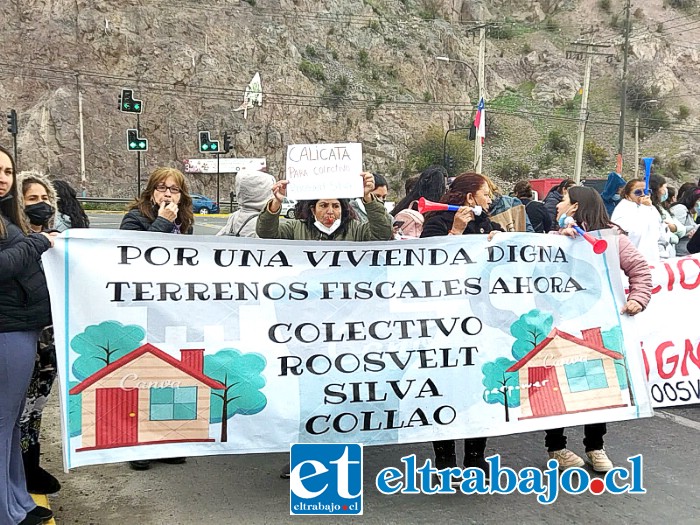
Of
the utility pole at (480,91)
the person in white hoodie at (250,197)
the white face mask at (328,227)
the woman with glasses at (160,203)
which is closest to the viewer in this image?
the white face mask at (328,227)

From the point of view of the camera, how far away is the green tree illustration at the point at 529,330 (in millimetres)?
3623

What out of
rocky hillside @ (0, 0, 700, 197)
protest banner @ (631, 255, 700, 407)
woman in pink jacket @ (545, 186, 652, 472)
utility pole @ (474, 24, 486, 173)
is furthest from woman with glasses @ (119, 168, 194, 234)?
rocky hillside @ (0, 0, 700, 197)

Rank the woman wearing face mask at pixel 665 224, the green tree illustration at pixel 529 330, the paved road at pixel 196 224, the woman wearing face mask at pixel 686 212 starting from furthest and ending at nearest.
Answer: the paved road at pixel 196 224, the woman wearing face mask at pixel 686 212, the woman wearing face mask at pixel 665 224, the green tree illustration at pixel 529 330

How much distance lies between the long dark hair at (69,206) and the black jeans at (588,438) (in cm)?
300

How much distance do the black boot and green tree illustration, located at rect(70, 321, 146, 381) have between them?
0.72 meters

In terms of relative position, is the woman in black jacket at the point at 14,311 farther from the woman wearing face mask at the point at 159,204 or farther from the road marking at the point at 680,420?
the road marking at the point at 680,420

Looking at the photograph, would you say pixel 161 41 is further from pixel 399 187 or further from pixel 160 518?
pixel 160 518

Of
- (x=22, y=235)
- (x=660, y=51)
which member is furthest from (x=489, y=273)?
(x=660, y=51)

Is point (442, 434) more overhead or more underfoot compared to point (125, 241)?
more underfoot

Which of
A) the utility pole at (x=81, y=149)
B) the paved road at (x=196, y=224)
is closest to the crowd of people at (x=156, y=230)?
the paved road at (x=196, y=224)

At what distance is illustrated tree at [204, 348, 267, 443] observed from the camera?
10.7ft

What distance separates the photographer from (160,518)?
3398mm

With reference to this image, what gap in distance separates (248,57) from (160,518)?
47981mm

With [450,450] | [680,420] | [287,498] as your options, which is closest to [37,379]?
[287,498]
